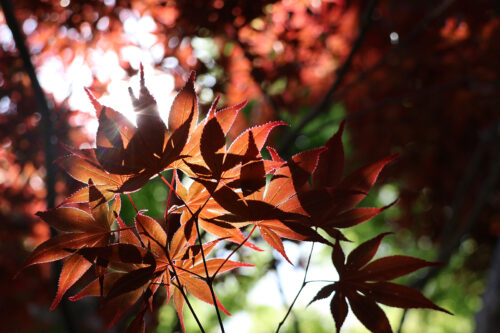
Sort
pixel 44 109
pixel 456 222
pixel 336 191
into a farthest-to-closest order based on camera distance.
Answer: pixel 456 222 → pixel 44 109 → pixel 336 191

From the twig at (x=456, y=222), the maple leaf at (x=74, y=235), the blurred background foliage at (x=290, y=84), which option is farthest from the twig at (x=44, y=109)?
the twig at (x=456, y=222)

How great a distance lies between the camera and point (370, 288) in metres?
0.64

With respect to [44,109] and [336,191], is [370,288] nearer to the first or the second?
[336,191]

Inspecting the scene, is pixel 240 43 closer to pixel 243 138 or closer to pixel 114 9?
pixel 114 9

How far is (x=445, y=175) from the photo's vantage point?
398 centimetres

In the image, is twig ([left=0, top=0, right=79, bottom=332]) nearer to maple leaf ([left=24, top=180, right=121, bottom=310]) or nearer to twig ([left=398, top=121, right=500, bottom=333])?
maple leaf ([left=24, top=180, right=121, bottom=310])

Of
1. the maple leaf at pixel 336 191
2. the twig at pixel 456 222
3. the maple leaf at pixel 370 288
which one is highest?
the maple leaf at pixel 336 191

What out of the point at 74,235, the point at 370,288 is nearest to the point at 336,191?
the point at 370,288

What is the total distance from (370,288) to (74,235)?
1.56ft

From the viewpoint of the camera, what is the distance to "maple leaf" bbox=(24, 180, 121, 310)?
0.59 m

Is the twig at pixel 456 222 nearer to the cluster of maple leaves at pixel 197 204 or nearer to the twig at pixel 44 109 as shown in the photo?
the cluster of maple leaves at pixel 197 204

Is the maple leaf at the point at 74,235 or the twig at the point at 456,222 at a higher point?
the maple leaf at the point at 74,235

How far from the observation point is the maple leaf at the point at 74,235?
588 millimetres

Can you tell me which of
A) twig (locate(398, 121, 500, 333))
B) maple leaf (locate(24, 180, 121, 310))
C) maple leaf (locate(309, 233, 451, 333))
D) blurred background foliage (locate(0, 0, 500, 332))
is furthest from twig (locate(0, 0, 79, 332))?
twig (locate(398, 121, 500, 333))
